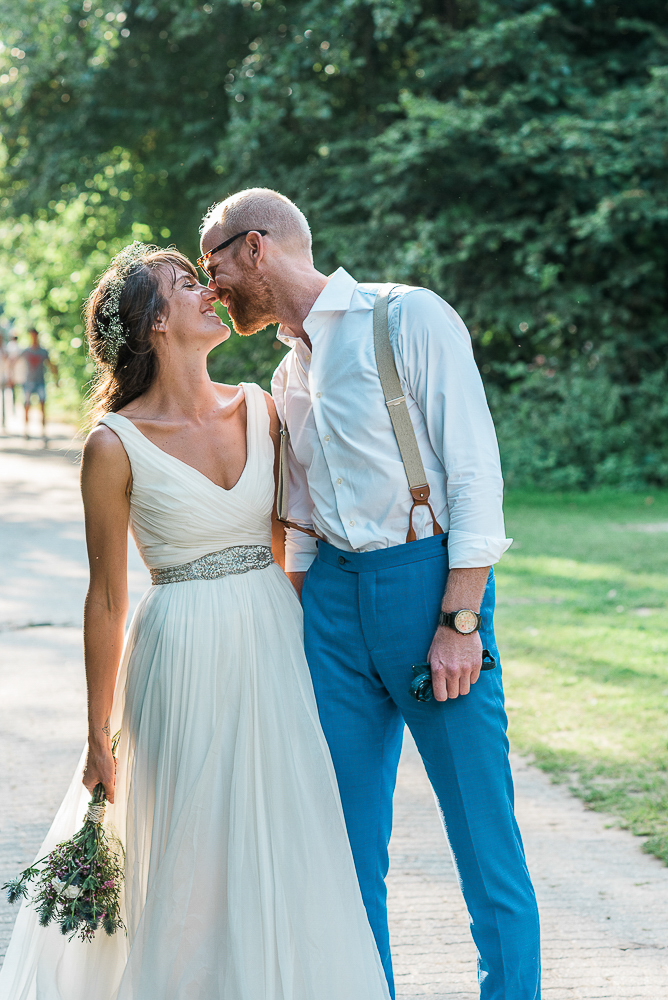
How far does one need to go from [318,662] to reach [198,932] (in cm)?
70

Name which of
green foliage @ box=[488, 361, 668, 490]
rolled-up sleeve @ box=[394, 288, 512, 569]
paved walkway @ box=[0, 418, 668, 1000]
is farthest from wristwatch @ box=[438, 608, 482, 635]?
green foliage @ box=[488, 361, 668, 490]

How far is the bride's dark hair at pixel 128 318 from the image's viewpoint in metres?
2.68

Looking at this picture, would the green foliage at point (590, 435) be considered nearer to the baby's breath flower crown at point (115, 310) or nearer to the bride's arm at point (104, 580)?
the baby's breath flower crown at point (115, 310)

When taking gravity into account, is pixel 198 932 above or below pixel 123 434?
below

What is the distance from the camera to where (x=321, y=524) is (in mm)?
2607

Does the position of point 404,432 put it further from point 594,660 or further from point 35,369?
point 35,369

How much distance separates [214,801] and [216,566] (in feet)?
1.93

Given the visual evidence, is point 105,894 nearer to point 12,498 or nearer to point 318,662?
point 318,662

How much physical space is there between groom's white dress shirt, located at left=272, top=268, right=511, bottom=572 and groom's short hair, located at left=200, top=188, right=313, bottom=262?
190 mm

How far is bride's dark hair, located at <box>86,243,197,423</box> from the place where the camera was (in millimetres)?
2676

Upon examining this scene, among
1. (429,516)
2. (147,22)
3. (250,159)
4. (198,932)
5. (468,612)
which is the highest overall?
(147,22)

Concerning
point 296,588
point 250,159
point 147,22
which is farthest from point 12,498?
point 296,588

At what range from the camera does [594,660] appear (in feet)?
20.6

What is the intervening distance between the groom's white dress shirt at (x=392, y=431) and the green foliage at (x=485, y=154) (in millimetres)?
11026
